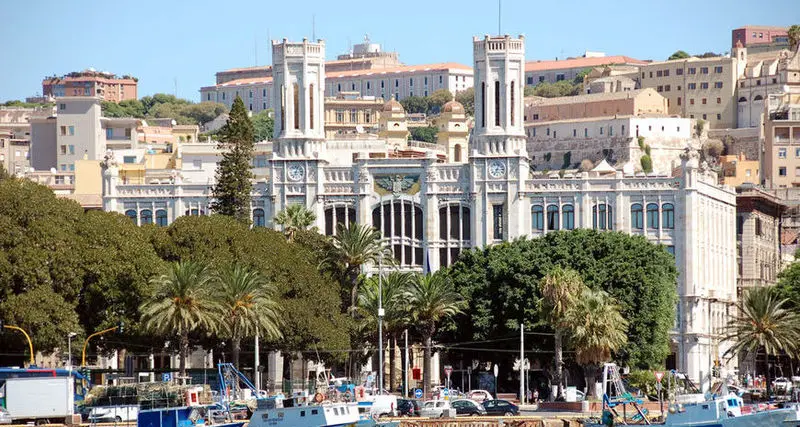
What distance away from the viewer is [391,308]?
125 m

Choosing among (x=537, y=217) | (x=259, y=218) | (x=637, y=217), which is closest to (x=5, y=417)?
(x=259, y=218)

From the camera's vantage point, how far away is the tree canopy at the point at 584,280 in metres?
130

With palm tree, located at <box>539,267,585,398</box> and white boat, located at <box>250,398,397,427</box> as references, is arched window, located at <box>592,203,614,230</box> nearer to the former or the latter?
palm tree, located at <box>539,267,585,398</box>

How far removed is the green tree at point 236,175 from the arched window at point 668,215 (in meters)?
29.3

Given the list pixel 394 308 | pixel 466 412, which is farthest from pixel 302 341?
pixel 466 412

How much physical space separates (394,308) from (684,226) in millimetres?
30826

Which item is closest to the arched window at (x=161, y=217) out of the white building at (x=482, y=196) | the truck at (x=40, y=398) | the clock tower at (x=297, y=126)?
the white building at (x=482, y=196)

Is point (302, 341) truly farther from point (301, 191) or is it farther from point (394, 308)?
point (301, 191)

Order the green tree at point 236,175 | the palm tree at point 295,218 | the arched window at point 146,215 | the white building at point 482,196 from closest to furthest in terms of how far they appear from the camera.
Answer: the palm tree at point 295,218
the white building at point 482,196
the green tree at point 236,175
the arched window at point 146,215

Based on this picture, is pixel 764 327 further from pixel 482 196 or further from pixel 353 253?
pixel 482 196

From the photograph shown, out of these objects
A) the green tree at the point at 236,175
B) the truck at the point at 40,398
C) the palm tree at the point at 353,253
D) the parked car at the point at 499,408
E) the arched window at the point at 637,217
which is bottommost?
the parked car at the point at 499,408

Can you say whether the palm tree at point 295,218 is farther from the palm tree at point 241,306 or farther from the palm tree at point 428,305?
the palm tree at point 241,306

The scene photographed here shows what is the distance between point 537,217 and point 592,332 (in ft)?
112

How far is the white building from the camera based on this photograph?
148750 mm
